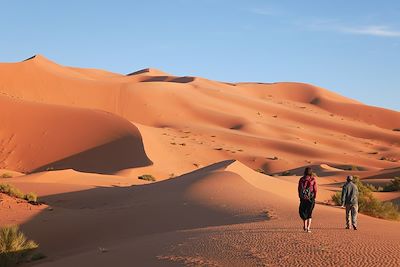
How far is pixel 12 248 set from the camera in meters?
12.6

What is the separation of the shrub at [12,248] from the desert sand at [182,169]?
693 mm

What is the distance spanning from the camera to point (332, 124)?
292 ft

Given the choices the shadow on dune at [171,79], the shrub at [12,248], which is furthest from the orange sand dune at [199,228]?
the shadow on dune at [171,79]

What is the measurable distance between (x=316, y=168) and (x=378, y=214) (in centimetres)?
2840

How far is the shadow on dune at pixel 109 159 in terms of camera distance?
41062 millimetres

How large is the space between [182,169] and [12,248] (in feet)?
105

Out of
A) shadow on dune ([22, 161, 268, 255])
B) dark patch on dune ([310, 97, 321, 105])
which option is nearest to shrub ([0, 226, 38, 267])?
shadow on dune ([22, 161, 268, 255])

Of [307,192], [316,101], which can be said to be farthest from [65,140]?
[316,101]

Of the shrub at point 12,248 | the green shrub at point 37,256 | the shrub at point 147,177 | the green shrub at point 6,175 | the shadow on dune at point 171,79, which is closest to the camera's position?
the shrub at point 12,248

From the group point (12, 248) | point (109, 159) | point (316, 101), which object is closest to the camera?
point (12, 248)

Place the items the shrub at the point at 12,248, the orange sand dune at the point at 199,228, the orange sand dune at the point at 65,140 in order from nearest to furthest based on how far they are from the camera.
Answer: the orange sand dune at the point at 199,228, the shrub at the point at 12,248, the orange sand dune at the point at 65,140

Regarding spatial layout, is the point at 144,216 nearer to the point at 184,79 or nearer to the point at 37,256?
Result: the point at 37,256

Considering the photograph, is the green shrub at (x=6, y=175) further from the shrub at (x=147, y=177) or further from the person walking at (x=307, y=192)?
the person walking at (x=307, y=192)

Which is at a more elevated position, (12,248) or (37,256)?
(12,248)
